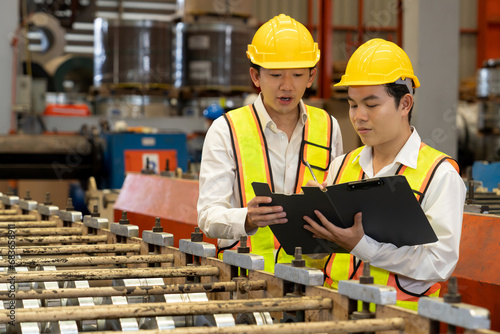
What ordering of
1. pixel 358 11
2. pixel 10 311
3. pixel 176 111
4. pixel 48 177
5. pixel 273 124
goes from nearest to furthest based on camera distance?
pixel 10 311 < pixel 273 124 < pixel 48 177 < pixel 176 111 < pixel 358 11

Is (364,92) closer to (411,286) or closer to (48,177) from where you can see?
Answer: (411,286)

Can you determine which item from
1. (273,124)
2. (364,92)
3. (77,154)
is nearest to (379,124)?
(364,92)

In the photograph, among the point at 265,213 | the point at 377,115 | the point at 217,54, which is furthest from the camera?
the point at 217,54

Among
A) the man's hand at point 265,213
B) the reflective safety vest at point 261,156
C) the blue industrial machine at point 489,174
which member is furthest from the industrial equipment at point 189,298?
the blue industrial machine at point 489,174

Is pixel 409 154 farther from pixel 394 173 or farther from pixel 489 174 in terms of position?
pixel 489 174

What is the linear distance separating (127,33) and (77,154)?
8.92ft

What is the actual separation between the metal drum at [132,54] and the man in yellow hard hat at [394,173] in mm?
7884

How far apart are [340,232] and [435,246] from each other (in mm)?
279

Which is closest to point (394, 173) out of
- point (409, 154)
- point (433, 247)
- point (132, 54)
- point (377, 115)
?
point (409, 154)

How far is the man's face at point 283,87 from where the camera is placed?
2914 mm

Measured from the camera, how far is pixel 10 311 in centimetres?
167

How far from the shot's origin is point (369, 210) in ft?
7.17

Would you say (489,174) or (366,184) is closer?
(366,184)

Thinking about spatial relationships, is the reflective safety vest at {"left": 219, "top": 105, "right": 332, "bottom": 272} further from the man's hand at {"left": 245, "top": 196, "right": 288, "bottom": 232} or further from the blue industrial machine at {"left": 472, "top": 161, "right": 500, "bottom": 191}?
the blue industrial machine at {"left": 472, "top": 161, "right": 500, "bottom": 191}
